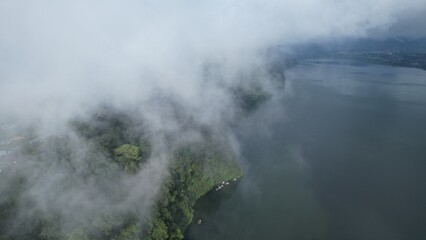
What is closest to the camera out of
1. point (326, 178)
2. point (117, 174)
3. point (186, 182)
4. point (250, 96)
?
point (117, 174)

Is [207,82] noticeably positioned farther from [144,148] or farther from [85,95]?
[144,148]

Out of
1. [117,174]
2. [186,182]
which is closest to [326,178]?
[186,182]

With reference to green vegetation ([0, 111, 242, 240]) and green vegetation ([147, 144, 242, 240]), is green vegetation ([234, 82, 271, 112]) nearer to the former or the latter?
green vegetation ([0, 111, 242, 240])

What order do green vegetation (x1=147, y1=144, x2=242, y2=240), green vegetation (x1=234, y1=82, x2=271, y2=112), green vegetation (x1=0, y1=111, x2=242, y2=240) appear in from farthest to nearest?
green vegetation (x1=234, y1=82, x2=271, y2=112), green vegetation (x1=147, y1=144, x2=242, y2=240), green vegetation (x1=0, y1=111, x2=242, y2=240)

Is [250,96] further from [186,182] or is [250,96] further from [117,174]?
[117,174]

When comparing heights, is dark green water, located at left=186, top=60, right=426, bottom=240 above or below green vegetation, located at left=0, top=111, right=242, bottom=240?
below

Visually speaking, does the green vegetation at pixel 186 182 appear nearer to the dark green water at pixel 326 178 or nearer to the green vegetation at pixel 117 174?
the green vegetation at pixel 117 174

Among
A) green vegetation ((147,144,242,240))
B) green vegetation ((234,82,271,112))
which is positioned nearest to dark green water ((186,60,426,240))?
green vegetation ((147,144,242,240))

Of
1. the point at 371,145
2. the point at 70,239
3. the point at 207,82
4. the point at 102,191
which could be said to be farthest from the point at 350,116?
the point at 70,239
